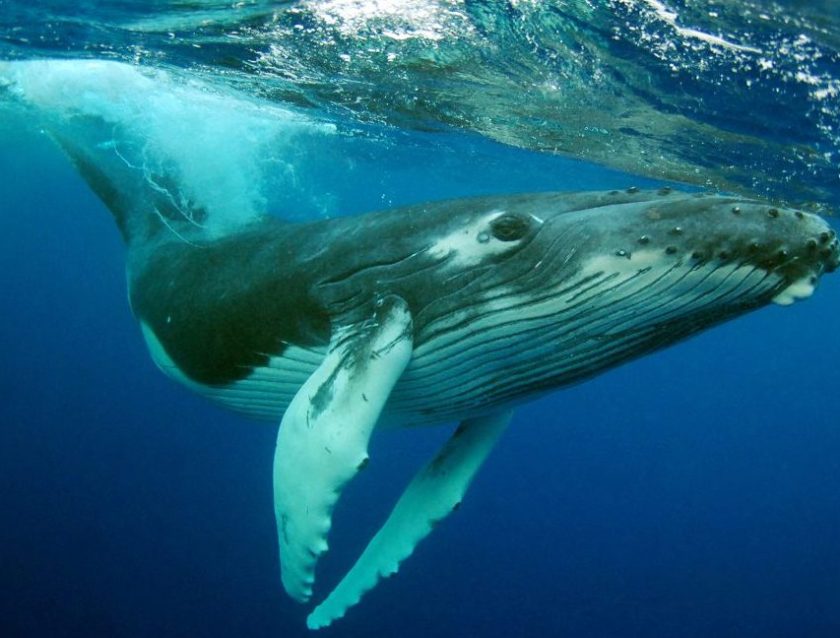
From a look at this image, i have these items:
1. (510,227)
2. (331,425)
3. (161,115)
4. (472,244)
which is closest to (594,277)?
(510,227)

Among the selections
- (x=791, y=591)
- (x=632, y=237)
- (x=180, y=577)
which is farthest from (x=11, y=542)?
(x=791, y=591)

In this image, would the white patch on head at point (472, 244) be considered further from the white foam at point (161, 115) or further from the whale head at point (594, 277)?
the white foam at point (161, 115)

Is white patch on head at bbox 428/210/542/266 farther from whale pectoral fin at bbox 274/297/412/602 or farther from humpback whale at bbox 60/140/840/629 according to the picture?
whale pectoral fin at bbox 274/297/412/602

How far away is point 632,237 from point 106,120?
1458 centimetres

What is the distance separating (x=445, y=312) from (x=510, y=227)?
1.97 ft

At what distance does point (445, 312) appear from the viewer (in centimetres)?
396

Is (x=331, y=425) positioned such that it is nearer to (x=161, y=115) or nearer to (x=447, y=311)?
(x=447, y=311)

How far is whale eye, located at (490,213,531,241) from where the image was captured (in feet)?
12.7

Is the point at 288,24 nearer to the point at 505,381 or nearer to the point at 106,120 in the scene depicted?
the point at 106,120

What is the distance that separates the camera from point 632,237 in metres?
3.40

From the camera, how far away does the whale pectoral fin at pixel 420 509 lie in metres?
5.20

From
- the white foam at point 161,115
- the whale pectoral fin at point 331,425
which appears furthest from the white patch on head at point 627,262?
the white foam at point 161,115

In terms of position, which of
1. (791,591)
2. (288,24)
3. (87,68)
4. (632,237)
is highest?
(632,237)

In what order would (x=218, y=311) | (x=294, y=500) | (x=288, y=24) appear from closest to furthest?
1. (x=294, y=500)
2. (x=218, y=311)
3. (x=288, y=24)
